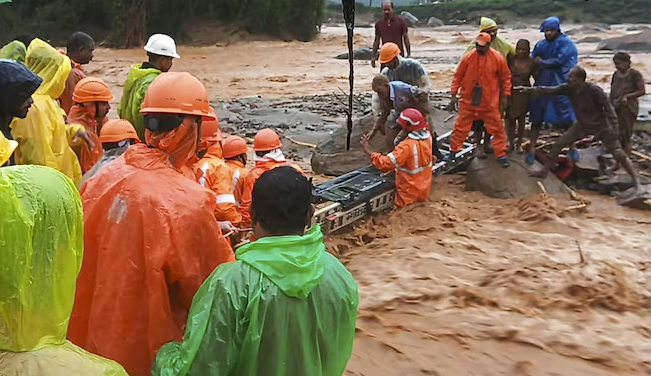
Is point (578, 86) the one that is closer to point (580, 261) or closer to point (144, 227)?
point (580, 261)

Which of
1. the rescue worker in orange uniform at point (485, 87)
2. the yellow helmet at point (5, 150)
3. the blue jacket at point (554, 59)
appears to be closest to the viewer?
the yellow helmet at point (5, 150)

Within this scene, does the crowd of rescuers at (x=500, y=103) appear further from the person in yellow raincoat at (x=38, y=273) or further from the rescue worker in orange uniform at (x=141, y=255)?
the person in yellow raincoat at (x=38, y=273)

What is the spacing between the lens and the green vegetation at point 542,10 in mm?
43031

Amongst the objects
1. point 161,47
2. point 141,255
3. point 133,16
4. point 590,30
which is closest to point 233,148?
point 161,47

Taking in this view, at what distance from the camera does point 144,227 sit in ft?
8.00

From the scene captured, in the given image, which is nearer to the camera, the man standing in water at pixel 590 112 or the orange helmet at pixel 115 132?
the orange helmet at pixel 115 132

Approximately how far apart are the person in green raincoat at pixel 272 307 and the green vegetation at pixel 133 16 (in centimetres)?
2585

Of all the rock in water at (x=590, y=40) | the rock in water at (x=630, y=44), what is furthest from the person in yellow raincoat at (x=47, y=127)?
the rock in water at (x=590, y=40)

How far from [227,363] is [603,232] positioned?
609 centimetres

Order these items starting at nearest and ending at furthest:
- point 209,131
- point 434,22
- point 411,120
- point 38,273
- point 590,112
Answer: point 38,273 → point 209,131 → point 411,120 → point 590,112 → point 434,22

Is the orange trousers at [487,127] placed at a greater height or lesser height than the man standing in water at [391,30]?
lesser

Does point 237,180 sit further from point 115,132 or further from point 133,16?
point 133,16

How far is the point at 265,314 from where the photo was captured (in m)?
2.08

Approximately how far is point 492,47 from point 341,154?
7.68ft
